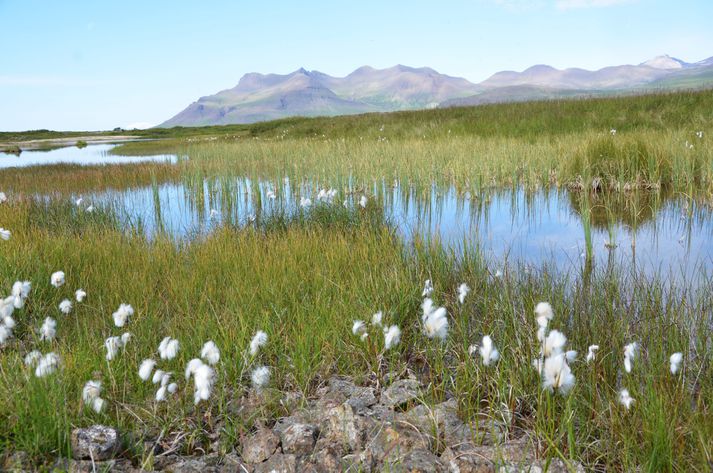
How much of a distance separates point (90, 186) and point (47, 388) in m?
12.7

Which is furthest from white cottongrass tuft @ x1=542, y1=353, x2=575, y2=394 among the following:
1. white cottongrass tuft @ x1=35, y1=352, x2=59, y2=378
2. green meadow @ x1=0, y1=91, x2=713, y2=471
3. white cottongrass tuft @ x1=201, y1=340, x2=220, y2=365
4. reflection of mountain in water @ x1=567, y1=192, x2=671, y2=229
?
reflection of mountain in water @ x1=567, y1=192, x2=671, y2=229

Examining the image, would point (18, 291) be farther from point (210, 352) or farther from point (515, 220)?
point (515, 220)

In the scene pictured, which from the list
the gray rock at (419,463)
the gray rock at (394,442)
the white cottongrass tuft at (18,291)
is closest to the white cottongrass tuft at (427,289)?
the gray rock at (394,442)

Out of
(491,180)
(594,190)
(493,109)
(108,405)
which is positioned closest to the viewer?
(108,405)

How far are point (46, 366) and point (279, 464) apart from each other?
135 centimetres

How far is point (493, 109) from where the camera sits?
77.3 ft

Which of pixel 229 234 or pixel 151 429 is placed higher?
pixel 229 234

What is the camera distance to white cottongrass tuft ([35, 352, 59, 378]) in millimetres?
2814

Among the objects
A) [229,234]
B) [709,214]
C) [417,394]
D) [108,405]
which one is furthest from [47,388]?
[709,214]

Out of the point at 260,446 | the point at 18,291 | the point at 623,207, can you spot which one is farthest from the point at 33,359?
the point at 623,207

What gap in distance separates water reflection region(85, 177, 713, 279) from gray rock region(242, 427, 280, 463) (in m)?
2.87

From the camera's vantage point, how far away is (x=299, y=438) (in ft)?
8.91

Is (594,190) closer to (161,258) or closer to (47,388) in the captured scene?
(161,258)

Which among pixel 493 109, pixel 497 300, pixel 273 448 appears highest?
pixel 493 109
